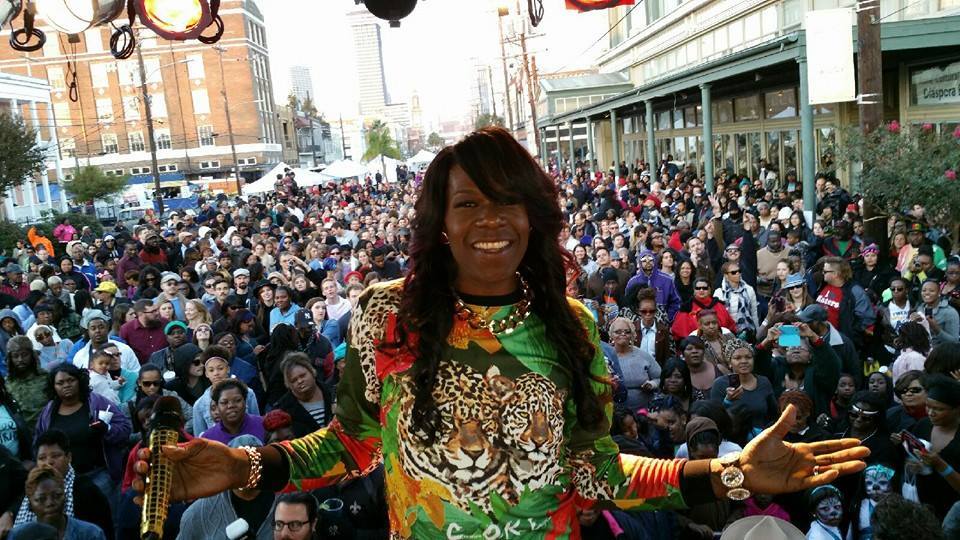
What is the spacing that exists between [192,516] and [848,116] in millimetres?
16920

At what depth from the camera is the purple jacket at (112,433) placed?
6023mm

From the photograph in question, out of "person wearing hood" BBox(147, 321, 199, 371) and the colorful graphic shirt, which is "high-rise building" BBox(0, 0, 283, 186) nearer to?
"person wearing hood" BBox(147, 321, 199, 371)

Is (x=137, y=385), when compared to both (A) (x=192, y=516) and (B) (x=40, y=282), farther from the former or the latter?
(B) (x=40, y=282)

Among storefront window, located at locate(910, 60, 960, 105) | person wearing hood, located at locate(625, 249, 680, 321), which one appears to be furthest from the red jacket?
storefront window, located at locate(910, 60, 960, 105)

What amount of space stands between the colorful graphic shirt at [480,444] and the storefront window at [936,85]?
49.3ft

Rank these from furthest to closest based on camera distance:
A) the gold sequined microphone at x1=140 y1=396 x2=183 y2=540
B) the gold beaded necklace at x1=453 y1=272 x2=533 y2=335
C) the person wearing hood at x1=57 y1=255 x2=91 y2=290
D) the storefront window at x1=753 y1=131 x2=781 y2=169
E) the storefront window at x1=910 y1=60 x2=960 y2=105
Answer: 1. the storefront window at x1=753 y1=131 x2=781 y2=169
2. the storefront window at x1=910 y1=60 x2=960 y2=105
3. the person wearing hood at x1=57 y1=255 x2=91 y2=290
4. the gold beaded necklace at x1=453 y1=272 x2=533 y2=335
5. the gold sequined microphone at x1=140 y1=396 x2=183 y2=540

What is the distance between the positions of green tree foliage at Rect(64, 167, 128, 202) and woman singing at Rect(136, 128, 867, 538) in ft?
143

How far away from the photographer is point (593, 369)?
2221 mm

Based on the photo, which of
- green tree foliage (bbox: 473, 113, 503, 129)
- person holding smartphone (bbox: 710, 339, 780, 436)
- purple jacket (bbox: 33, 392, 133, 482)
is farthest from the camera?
purple jacket (bbox: 33, 392, 133, 482)

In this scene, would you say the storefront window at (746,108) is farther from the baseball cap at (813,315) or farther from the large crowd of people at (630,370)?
the baseball cap at (813,315)

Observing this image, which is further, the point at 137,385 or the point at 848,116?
the point at 848,116

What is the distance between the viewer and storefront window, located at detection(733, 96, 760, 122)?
78.8 feet

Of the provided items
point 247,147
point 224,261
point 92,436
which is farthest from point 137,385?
point 247,147

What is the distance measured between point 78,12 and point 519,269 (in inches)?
161
